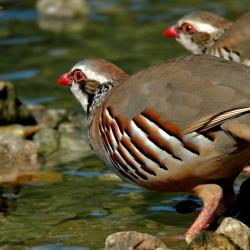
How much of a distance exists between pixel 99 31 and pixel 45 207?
825 cm

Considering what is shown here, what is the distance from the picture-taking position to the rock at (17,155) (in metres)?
10.4

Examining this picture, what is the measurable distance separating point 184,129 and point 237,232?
0.86 m

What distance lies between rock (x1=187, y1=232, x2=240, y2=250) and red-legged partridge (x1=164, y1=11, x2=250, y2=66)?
295 centimetres

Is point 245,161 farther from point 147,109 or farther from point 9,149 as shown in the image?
point 9,149

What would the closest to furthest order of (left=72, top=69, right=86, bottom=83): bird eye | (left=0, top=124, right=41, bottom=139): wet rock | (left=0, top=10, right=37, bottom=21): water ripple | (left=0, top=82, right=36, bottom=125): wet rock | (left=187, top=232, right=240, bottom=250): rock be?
(left=187, top=232, right=240, bottom=250): rock, (left=72, top=69, right=86, bottom=83): bird eye, (left=0, top=124, right=41, bottom=139): wet rock, (left=0, top=82, right=36, bottom=125): wet rock, (left=0, top=10, right=37, bottom=21): water ripple

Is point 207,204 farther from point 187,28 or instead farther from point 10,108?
point 10,108

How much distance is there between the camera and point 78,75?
9.27m

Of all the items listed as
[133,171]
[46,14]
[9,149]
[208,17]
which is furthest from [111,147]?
[46,14]

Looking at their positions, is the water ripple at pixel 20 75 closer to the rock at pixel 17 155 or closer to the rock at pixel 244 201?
the rock at pixel 17 155

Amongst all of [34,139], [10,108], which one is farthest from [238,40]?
[10,108]

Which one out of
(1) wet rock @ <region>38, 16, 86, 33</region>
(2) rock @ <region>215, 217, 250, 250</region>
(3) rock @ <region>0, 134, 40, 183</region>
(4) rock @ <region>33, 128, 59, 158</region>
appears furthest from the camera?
(1) wet rock @ <region>38, 16, 86, 33</region>

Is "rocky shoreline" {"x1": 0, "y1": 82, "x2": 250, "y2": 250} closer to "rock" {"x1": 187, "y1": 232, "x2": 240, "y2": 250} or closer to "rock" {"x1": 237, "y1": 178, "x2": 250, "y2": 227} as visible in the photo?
"rock" {"x1": 237, "y1": 178, "x2": 250, "y2": 227}

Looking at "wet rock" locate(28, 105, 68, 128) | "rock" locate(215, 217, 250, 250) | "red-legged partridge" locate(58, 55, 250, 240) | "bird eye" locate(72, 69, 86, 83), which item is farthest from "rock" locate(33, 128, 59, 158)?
"rock" locate(215, 217, 250, 250)

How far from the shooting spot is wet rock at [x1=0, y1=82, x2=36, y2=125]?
1129 centimetres
